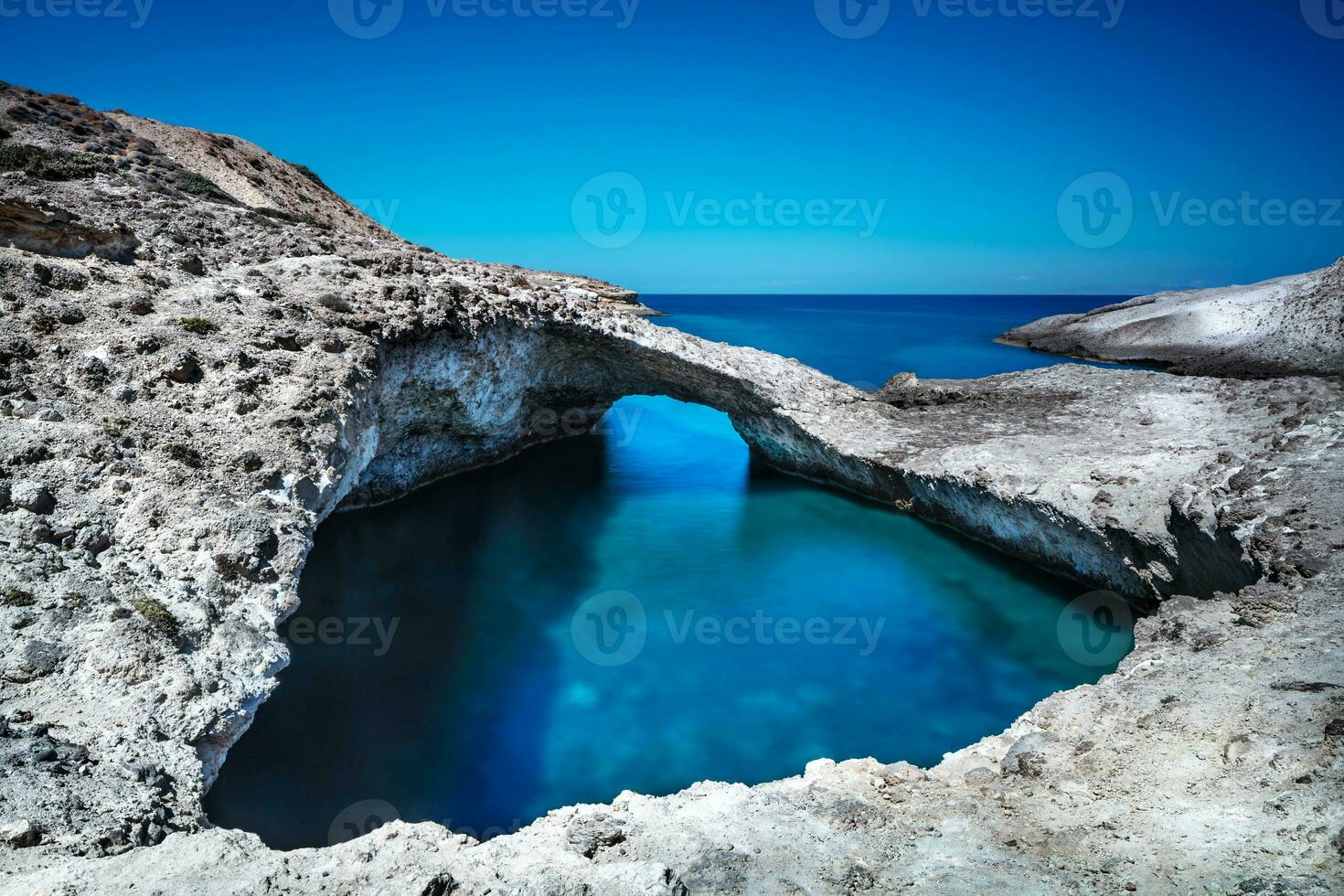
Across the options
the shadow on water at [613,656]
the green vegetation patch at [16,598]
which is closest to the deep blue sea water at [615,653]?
the shadow on water at [613,656]

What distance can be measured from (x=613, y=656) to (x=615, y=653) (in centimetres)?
11

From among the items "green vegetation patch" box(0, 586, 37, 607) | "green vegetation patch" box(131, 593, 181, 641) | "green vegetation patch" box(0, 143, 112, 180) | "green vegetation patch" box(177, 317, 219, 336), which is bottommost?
"green vegetation patch" box(131, 593, 181, 641)

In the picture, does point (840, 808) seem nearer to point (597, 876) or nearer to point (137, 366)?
point (597, 876)

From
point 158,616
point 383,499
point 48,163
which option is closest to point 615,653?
point 158,616

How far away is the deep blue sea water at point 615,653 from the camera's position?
30.5 feet

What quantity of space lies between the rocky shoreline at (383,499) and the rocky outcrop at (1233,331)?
18770 millimetres

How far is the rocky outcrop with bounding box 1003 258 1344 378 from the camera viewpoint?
1158 inches

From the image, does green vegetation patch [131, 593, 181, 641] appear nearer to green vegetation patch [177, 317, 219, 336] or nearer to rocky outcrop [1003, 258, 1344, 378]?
green vegetation patch [177, 317, 219, 336]

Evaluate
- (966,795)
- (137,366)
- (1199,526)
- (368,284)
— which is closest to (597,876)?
(966,795)

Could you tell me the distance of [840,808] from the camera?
19.5 ft

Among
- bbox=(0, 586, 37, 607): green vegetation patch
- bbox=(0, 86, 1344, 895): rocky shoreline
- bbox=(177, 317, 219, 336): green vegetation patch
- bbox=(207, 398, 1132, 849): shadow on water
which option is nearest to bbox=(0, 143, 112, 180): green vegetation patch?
bbox=(0, 86, 1344, 895): rocky shoreline

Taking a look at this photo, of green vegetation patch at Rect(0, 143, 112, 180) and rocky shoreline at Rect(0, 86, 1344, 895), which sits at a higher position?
green vegetation patch at Rect(0, 143, 112, 180)

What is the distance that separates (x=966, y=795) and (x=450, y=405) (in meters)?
13.6

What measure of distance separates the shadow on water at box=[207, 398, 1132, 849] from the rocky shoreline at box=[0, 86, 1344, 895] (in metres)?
1.85
